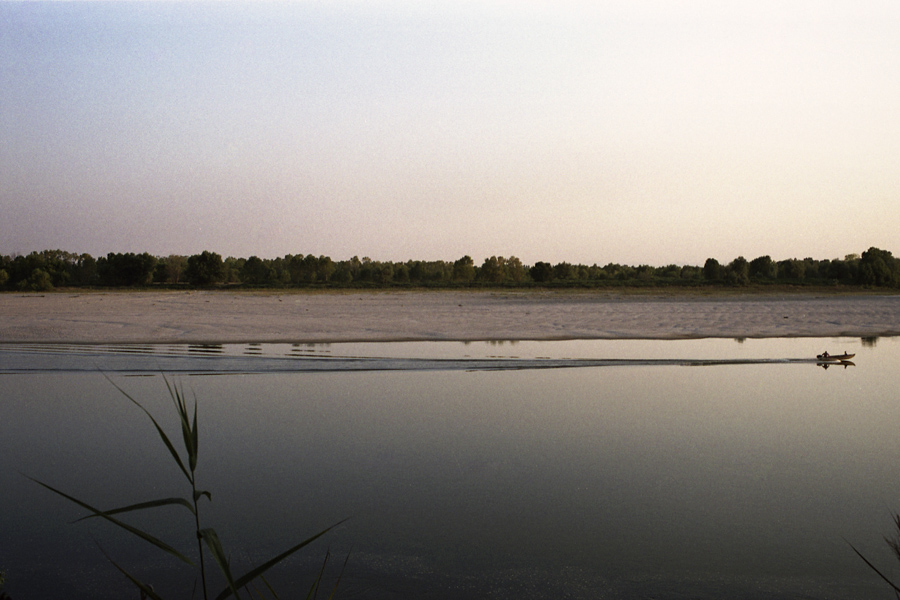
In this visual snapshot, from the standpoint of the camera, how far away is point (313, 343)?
22375 mm

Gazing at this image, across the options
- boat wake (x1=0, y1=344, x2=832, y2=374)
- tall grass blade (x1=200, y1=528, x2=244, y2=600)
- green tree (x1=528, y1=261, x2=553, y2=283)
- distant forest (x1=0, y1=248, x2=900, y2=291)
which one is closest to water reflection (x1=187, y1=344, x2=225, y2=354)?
boat wake (x1=0, y1=344, x2=832, y2=374)

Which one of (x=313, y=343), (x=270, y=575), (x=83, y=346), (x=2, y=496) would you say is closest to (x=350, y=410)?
(x=2, y=496)

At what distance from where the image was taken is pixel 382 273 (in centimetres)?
11075

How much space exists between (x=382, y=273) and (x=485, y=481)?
342 ft

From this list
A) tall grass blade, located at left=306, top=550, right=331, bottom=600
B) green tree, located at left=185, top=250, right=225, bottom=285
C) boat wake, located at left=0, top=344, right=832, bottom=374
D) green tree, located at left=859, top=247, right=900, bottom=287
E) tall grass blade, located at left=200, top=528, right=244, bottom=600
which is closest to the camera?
tall grass blade, located at left=200, top=528, right=244, bottom=600

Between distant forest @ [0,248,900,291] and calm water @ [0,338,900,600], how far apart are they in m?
65.1

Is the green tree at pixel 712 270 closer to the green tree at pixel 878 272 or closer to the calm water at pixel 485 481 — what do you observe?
the green tree at pixel 878 272

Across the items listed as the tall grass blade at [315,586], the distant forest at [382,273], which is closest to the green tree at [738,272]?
the distant forest at [382,273]

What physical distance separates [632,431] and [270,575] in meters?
5.84

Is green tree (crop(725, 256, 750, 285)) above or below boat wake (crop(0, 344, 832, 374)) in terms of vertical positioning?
above

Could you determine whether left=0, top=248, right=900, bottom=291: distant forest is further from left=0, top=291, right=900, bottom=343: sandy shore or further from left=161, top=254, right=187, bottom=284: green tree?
left=0, top=291, right=900, bottom=343: sandy shore

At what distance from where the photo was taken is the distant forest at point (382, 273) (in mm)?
80625

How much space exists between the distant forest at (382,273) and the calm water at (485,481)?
65088 millimetres

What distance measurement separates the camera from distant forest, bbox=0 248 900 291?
265 ft
